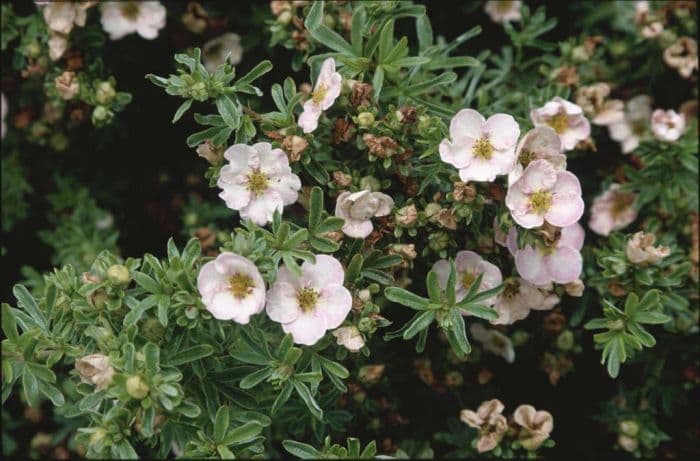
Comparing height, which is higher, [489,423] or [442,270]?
[442,270]

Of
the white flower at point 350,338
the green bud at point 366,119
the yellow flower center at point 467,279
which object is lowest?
the yellow flower center at point 467,279

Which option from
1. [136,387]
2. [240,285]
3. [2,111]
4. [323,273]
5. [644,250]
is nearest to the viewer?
[136,387]

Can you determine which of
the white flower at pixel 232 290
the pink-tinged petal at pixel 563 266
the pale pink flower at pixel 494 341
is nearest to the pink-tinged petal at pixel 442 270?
the pink-tinged petal at pixel 563 266

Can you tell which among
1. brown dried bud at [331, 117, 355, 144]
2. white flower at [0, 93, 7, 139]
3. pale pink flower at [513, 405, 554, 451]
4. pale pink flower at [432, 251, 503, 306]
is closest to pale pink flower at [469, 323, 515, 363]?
pale pink flower at [513, 405, 554, 451]

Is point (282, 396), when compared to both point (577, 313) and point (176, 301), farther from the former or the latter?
point (577, 313)

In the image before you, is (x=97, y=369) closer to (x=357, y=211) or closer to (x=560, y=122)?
(x=357, y=211)

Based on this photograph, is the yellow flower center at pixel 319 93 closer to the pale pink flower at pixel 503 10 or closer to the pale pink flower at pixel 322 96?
the pale pink flower at pixel 322 96

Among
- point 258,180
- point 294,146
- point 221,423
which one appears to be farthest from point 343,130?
point 221,423
